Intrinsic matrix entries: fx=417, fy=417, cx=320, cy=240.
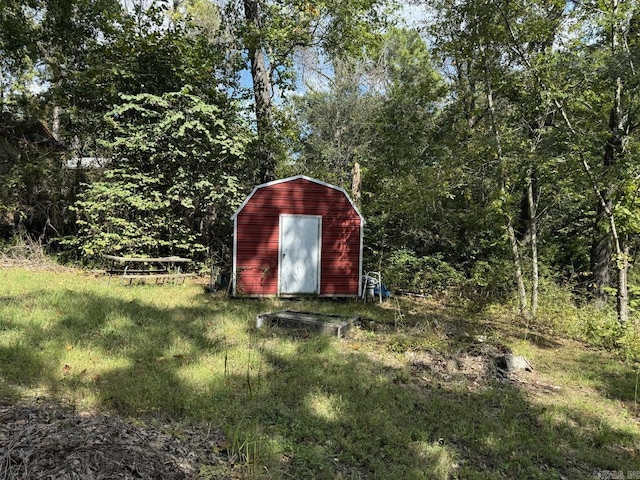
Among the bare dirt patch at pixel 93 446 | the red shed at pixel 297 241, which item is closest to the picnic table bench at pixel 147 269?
the red shed at pixel 297 241

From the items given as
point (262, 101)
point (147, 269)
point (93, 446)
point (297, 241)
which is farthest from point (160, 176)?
point (93, 446)

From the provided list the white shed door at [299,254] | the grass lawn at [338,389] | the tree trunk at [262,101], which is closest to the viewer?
the grass lawn at [338,389]

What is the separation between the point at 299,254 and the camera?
10.0 m

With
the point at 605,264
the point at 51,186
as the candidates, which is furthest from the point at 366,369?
the point at 51,186

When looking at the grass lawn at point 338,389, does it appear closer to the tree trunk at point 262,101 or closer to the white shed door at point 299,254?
the white shed door at point 299,254

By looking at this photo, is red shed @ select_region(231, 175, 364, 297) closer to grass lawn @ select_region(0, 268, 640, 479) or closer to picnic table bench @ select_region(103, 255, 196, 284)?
picnic table bench @ select_region(103, 255, 196, 284)

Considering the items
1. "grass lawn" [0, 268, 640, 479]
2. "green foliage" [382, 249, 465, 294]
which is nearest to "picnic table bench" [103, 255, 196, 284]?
"grass lawn" [0, 268, 640, 479]

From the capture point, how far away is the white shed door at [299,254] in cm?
995

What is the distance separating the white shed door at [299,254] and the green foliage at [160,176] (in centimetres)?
317

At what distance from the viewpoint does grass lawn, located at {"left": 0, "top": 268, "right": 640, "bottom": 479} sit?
324cm

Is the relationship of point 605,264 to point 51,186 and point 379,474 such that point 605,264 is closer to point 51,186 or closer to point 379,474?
point 379,474

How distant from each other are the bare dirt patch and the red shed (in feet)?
21.1

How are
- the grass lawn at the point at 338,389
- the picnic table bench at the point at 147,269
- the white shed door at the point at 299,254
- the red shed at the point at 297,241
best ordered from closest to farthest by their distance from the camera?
1. the grass lawn at the point at 338,389
2. the red shed at the point at 297,241
3. the white shed door at the point at 299,254
4. the picnic table bench at the point at 147,269

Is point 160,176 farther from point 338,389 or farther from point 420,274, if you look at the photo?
point 338,389
